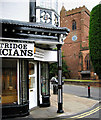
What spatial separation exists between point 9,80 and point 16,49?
1.39 m

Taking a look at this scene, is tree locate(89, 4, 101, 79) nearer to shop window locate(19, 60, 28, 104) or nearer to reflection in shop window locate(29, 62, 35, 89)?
reflection in shop window locate(29, 62, 35, 89)

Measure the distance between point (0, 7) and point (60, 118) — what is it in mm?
5299

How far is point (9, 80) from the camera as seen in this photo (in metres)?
6.50

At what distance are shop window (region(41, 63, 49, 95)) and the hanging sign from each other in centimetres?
218

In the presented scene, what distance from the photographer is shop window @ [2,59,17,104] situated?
6.41 meters

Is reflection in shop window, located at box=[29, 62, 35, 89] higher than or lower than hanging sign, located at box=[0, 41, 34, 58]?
lower

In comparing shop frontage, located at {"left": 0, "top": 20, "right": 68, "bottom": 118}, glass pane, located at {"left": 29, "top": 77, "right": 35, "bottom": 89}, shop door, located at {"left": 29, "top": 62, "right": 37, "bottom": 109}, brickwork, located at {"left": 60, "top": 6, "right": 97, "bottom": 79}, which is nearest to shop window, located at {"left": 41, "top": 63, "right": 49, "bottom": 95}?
shop door, located at {"left": 29, "top": 62, "right": 37, "bottom": 109}

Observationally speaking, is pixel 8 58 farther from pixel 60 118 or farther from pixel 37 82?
pixel 60 118

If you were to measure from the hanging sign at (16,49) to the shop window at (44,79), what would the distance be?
2184 mm

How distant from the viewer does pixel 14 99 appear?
6.43 m

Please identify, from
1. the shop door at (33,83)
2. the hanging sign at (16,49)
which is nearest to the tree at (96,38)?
the shop door at (33,83)

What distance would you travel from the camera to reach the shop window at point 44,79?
26.9 feet

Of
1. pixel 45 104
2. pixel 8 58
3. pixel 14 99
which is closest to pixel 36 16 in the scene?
pixel 8 58

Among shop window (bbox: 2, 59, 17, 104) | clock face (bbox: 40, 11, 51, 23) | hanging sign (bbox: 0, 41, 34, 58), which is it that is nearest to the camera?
hanging sign (bbox: 0, 41, 34, 58)
